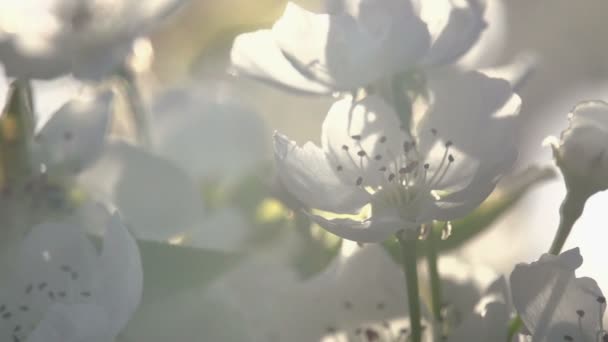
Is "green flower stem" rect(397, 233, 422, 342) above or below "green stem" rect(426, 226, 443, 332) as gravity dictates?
above

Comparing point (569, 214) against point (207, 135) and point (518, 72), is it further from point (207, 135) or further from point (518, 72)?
point (207, 135)

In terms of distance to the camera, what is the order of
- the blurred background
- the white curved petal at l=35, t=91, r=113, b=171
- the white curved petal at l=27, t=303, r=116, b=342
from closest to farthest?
the white curved petal at l=27, t=303, r=116, b=342
the white curved petal at l=35, t=91, r=113, b=171
the blurred background

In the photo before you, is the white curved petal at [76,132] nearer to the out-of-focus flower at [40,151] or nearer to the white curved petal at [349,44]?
the out-of-focus flower at [40,151]

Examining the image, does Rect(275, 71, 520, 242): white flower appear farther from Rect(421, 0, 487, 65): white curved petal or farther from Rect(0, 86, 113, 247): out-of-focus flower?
Rect(0, 86, 113, 247): out-of-focus flower

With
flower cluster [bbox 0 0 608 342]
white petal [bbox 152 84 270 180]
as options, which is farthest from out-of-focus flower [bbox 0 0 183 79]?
white petal [bbox 152 84 270 180]

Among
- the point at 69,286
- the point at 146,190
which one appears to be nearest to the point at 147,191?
the point at 146,190

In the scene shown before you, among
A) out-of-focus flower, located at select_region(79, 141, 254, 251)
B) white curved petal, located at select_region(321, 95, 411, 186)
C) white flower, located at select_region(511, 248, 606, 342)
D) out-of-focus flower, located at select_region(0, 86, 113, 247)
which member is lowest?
out-of-focus flower, located at select_region(79, 141, 254, 251)
